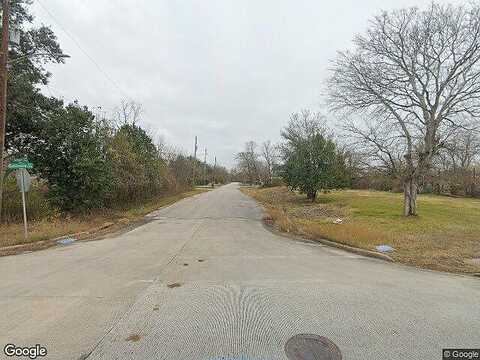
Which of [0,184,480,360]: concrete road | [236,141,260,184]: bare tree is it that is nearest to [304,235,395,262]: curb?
[0,184,480,360]: concrete road

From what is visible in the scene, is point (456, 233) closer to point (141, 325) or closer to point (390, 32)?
point (390, 32)

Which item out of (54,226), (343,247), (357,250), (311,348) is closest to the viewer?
(311,348)

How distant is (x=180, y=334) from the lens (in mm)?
3285

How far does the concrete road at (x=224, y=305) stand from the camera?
3.11 meters

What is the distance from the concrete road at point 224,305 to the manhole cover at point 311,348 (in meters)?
0.10

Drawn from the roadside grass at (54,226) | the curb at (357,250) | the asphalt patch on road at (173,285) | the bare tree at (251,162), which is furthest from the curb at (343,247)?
the bare tree at (251,162)

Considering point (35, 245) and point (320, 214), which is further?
point (320, 214)

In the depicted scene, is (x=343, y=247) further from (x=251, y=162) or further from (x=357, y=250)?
(x=251, y=162)

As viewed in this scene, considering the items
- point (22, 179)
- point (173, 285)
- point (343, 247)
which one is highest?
point (22, 179)

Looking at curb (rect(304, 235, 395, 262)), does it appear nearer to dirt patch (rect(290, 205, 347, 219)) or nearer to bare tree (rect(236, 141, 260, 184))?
dirt patch (rect(290, 205, 347, 219))

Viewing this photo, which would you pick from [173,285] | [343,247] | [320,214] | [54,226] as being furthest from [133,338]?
[320,214]

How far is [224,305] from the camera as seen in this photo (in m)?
4.13

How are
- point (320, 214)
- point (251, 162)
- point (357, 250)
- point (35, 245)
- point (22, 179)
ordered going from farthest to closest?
point (251, 162) < point (320, 214) < point (22, 179) < point (35, 245) < point (357, 250)

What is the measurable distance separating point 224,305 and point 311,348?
148cm
